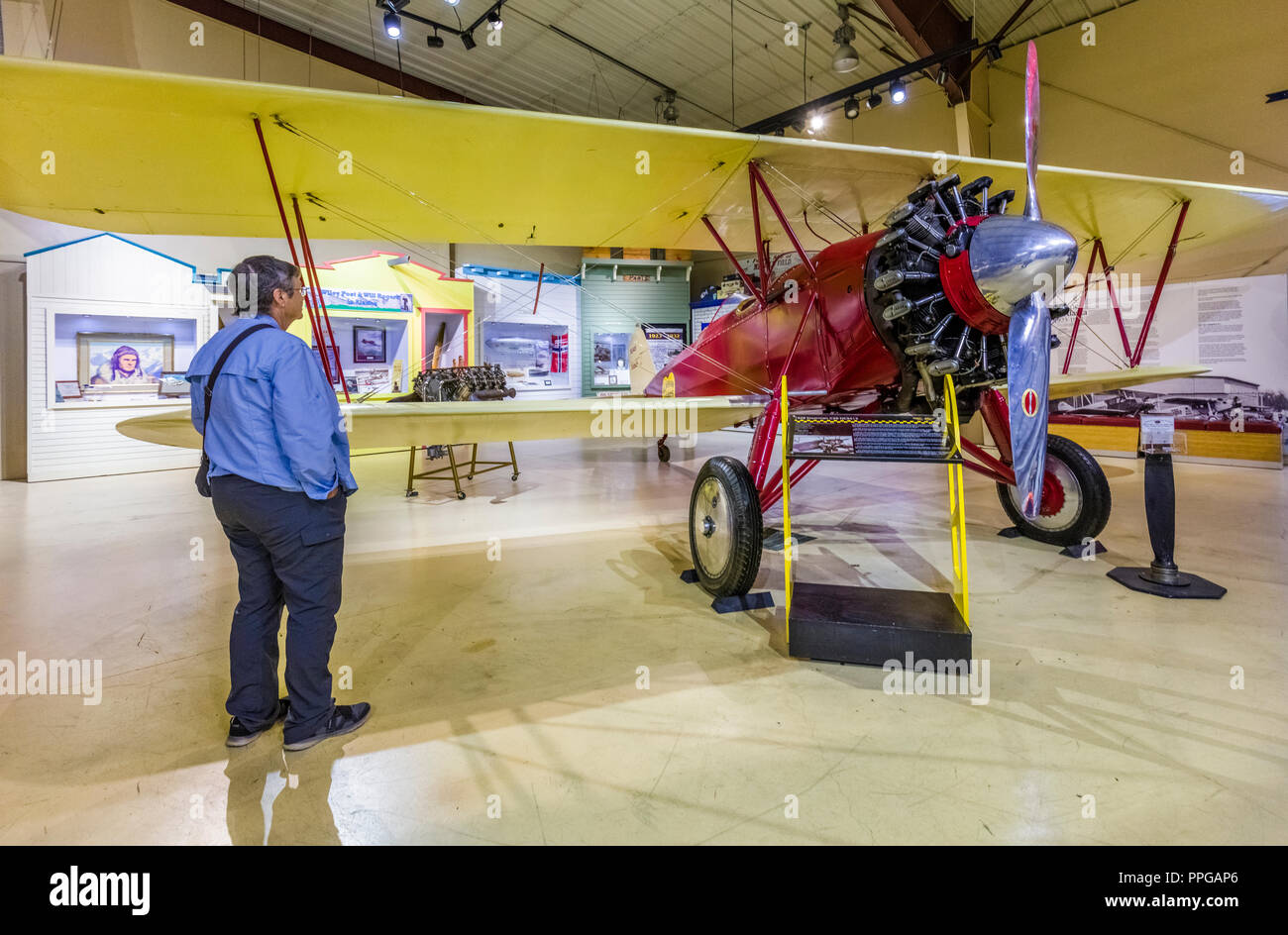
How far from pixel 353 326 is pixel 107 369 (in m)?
3.61

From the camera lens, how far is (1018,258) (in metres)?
2.45

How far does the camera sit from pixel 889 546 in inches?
174

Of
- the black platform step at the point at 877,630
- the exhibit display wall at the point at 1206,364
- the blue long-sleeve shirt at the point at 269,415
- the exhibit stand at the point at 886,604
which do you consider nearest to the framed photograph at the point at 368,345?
the blue long-sleeve shirt at the point at 269,415

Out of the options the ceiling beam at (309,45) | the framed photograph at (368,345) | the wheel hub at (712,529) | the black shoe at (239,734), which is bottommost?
the black shoe at (239,734)

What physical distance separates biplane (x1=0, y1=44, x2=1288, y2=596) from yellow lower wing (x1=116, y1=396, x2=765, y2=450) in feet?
0.07

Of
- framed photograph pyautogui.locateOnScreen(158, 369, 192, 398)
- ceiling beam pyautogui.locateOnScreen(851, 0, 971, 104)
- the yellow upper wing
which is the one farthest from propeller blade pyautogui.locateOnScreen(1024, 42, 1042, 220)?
framed photograph pyautogui.locateOnScreen(158, 369, 192, 398)

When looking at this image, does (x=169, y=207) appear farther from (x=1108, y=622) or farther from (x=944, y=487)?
(x=944, y=487)

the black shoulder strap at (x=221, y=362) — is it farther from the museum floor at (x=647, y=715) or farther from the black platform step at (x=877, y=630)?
the black platform step at (x=877, y=630)

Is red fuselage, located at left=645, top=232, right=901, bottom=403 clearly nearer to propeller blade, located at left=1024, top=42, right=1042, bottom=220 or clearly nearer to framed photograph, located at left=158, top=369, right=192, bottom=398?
propeller blade, located at left=1024, top=42, right=1042, bottom=220

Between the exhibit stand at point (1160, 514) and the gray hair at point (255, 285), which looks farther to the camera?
the exhibit stand at point (1160, 514)

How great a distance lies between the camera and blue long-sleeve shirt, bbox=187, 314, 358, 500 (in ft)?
6.07

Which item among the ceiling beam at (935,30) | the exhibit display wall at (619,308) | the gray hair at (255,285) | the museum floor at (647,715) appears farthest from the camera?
the exhibit display wall at (619,308)

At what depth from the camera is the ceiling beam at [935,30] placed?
775 cm
